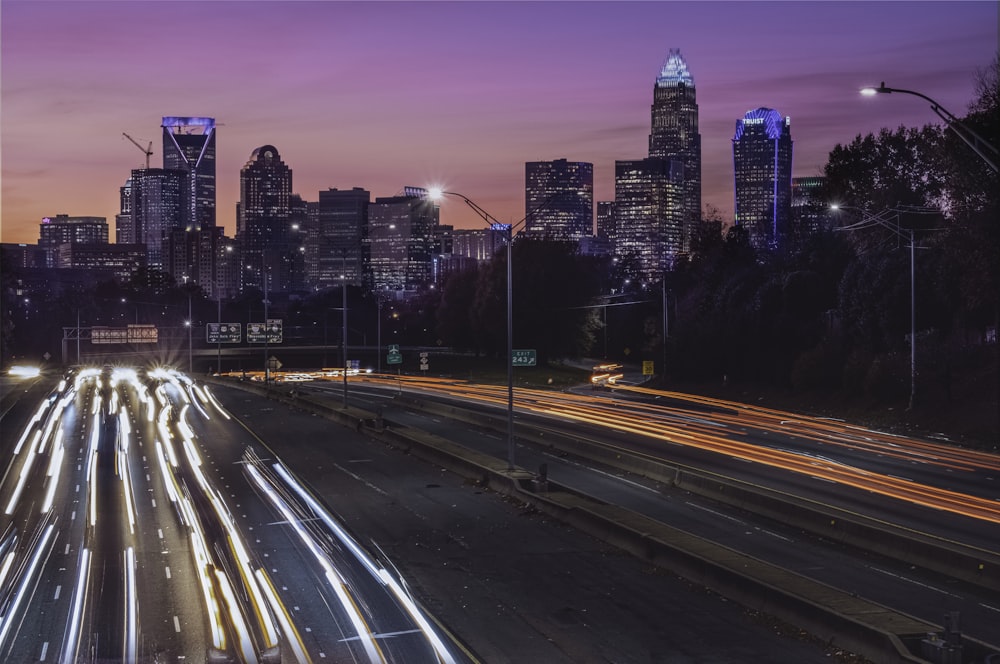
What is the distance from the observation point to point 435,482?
33.9 meters

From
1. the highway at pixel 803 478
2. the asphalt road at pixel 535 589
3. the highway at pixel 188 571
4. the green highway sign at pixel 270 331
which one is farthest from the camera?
the green highway sign at pixel 270 331

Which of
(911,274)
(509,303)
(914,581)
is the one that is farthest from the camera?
(911,274)

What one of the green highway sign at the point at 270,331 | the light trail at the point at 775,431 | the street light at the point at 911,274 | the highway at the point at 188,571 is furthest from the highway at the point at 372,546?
the green highway sign at the point at 270,331

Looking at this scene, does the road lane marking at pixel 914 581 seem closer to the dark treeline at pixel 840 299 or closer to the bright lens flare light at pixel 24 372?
the dark treeline at pixel 840 299

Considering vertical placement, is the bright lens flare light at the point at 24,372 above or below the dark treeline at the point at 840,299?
below

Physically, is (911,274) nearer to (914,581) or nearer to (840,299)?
(840,299)

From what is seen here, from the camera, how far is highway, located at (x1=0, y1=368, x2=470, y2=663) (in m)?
16.3

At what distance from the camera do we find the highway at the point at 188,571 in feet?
53.4

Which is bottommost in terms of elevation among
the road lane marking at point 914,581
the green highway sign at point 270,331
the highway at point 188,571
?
the highway at point 188,571

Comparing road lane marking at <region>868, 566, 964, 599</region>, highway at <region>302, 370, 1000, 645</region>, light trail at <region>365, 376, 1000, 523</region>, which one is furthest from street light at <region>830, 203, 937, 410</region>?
road lane marking at <region>868, 566, 964, 599</region>

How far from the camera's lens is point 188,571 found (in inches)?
837

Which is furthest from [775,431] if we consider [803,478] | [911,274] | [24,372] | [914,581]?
[24,372]

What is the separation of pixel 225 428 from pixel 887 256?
134 ft

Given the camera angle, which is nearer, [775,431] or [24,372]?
[775,431]
